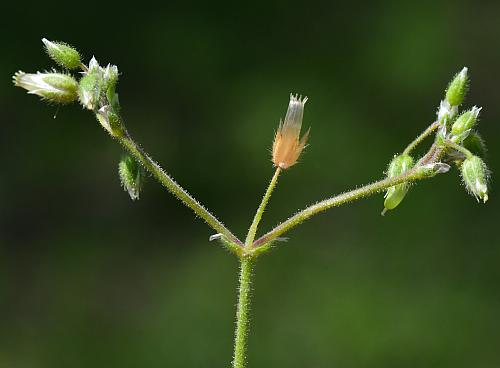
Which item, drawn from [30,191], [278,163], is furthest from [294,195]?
[278,163]

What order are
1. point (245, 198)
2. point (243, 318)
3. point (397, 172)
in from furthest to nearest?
point (245, 198) < point (397, 172) < point (243, 318)

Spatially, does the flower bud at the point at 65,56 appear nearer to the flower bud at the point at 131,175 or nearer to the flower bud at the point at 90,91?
the flower bud at the point at 90,91

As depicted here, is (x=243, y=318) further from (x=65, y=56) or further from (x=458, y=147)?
(x=65, y=56)

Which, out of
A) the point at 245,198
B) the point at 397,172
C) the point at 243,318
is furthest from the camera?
the point at 245,198

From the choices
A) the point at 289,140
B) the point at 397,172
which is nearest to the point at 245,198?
the point at 289,140

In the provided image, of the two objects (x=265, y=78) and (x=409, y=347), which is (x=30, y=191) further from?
(x=409, y=347)

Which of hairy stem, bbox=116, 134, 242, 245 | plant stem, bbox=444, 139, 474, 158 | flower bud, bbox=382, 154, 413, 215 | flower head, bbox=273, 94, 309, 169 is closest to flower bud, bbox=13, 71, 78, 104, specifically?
hairy stem, bbox=116, 134, 242, 245
